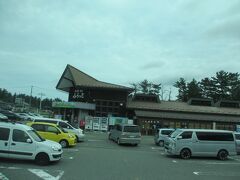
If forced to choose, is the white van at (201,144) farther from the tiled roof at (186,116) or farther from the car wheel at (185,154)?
the tiled roof at (186,116)

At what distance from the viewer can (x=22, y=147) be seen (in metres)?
16.1

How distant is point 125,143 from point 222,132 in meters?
9.86

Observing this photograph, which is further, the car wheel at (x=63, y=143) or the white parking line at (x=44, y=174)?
the car wheel at (x=63, y=143)

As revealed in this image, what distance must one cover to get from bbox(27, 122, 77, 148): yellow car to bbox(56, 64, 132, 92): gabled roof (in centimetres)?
3445

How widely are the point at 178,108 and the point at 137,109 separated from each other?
7166mm

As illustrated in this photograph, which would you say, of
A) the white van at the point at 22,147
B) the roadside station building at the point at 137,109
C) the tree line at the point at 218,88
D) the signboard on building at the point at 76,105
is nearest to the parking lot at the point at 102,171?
the white van at the point at 22,147

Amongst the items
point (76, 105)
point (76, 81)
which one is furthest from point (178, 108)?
point (76, 81)

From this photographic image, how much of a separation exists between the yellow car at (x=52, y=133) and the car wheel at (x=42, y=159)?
26.5 feet

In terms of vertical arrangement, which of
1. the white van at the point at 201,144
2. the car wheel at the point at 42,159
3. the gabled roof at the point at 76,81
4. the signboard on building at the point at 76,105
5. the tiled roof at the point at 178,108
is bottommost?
the car wheel at the point at 42,159

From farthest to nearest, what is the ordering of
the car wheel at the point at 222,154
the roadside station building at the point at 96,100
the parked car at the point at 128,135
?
the roadside station building at the point at 96,100
the parked car at the point at 128,135
the car wheel at the point at 222,154

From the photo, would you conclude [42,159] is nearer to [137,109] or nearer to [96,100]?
[137,109]

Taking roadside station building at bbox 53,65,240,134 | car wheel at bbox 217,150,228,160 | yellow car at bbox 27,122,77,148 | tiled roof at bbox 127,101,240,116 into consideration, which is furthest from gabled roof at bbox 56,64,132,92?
car wheel at bbox 217,150,228,160

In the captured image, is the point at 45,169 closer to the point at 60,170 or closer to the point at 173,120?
the point at 60,170

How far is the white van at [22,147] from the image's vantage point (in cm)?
1608
